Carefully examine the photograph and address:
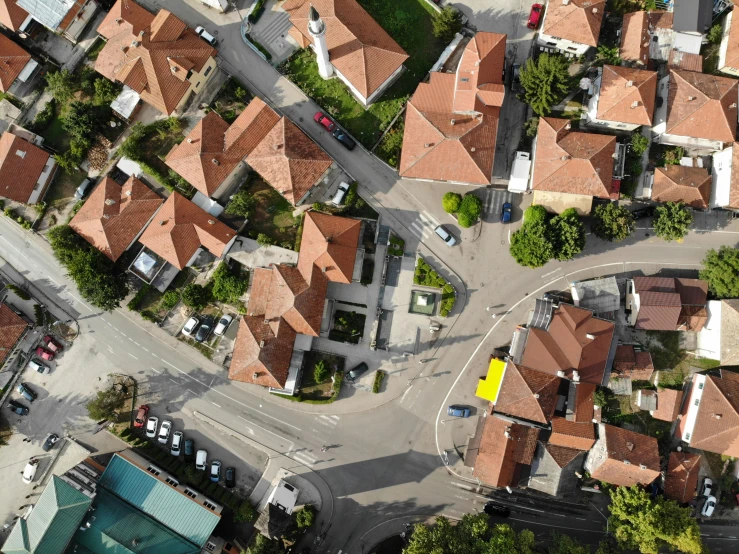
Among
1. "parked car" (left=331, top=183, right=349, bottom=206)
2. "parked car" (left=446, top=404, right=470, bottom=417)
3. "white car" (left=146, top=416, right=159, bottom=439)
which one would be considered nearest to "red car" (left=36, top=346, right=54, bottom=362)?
"white car" (left=146, top=416, right=159, bottom=439)

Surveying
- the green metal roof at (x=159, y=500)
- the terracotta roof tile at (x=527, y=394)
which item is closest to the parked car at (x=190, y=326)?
the green metal roof at (x=159, y=500)

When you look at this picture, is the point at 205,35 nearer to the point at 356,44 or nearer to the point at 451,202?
the point at 356,44

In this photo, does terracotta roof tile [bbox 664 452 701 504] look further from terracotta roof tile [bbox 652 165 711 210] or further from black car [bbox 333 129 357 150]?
black car [bbox 333 129 357 150]

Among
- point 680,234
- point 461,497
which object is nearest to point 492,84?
point 680,234

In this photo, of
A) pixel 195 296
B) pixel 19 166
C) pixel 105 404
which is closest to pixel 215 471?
pixel 105 404

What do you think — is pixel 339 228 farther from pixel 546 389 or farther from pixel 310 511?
pixel 310 511

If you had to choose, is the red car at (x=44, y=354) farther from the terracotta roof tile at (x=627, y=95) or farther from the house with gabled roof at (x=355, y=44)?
the terracotta roof tile at (x=627, y=95)
